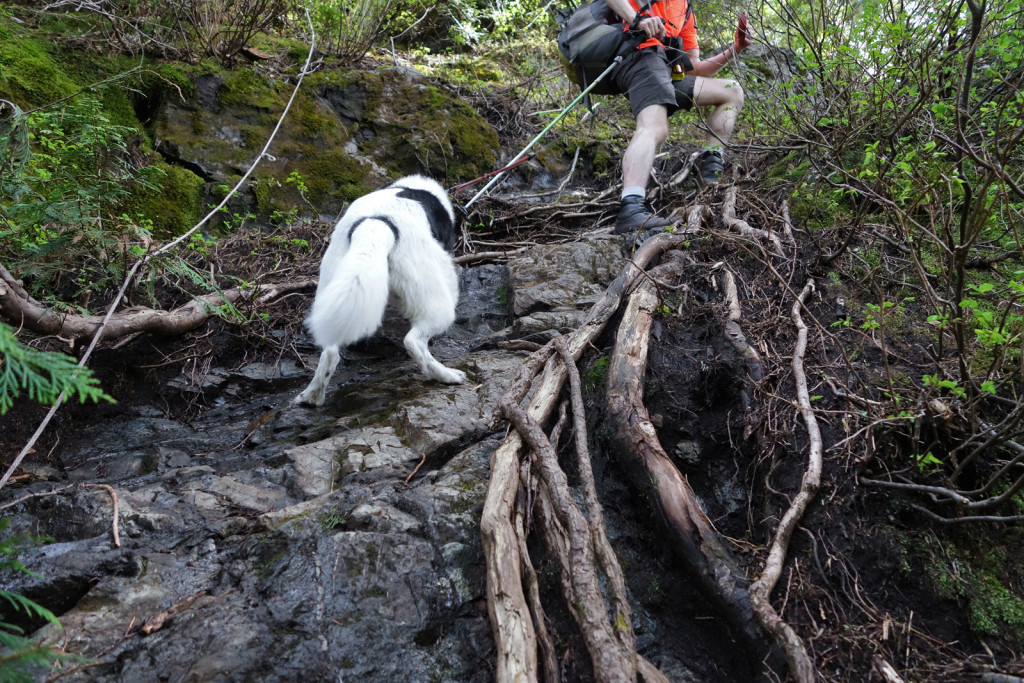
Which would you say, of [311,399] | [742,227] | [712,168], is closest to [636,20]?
[712,168]

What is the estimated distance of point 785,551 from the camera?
1624mm

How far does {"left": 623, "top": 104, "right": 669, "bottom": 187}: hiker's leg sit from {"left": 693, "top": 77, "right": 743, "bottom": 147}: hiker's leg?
709mm

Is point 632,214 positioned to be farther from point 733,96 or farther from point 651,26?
point 733,96

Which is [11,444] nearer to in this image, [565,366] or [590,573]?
[565,366]

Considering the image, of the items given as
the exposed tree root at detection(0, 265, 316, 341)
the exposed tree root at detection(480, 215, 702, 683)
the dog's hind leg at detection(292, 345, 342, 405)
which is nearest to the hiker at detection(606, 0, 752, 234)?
the exposed tree root at detection(480, 215, 702, 683)

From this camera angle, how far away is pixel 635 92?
404 cm

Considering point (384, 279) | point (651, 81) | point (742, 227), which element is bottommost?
point (384, 279)

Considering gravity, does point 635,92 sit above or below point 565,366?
above

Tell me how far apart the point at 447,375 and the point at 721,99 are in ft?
11.0

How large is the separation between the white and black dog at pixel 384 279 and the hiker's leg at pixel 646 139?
58.7 inches

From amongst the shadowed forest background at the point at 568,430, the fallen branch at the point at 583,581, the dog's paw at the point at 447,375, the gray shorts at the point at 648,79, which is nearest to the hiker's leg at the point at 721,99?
the shadowed forest background at the point at 568,430

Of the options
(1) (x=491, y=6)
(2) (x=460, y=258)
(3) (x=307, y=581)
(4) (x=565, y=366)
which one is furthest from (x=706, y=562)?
(1) (x=491, y=6)

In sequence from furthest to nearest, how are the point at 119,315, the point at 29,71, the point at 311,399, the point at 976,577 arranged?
1. the point at 29,71
2. the point at 311,399
3. the point at 119,315
4. the point at 976,577

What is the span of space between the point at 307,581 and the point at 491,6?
911 centimetres
